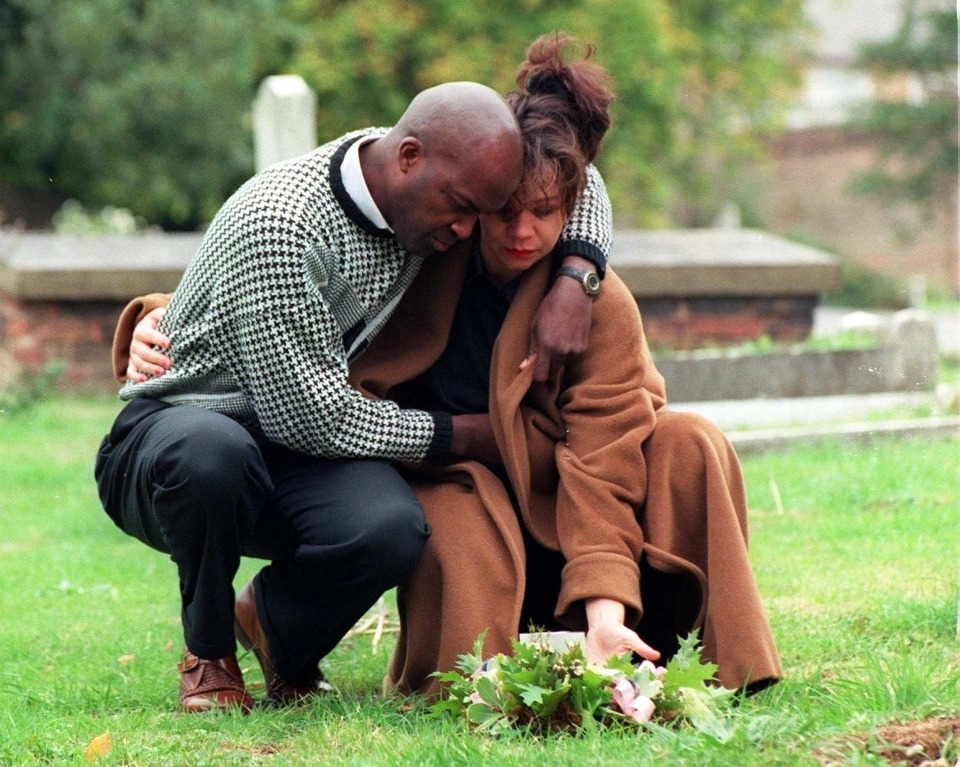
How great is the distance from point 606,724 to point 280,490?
977mm

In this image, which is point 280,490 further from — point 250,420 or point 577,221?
point 577,221

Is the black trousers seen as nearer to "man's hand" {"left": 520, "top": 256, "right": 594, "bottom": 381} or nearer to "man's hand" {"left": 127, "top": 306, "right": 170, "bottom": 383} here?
"man's hand" {"left": 127, "top": 306, "right": 170, "bottom": 383}

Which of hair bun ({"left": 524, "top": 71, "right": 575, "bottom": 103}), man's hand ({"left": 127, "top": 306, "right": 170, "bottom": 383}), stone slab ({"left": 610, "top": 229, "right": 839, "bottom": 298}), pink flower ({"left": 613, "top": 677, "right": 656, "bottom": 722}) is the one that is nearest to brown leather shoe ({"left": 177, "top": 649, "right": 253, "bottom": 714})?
man's hand ({"left": 127, "top": 306, "right": 170, "bottom": 383})

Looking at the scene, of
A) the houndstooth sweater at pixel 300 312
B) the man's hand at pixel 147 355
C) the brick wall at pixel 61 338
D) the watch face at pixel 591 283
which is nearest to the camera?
the houndstooth sweater at pixel 300 312

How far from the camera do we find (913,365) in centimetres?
861

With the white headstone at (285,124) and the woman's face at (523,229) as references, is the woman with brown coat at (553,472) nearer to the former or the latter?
the woman's face at (523,229)

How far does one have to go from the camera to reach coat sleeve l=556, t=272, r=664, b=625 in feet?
10.7

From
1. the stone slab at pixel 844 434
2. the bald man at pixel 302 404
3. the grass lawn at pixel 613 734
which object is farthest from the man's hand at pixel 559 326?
the stone slab at pixel 844 434

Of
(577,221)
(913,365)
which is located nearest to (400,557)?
(577,221)

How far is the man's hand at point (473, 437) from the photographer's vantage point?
3.51 metres

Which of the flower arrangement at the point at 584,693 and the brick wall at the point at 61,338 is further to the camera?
the brick wall at the point at 61,338

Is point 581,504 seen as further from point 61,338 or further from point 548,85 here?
point 61,338

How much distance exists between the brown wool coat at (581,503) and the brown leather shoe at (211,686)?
368mm

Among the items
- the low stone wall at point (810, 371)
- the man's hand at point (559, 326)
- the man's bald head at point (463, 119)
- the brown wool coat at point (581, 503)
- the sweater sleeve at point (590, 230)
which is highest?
the man's bald head at point (463, 119)
